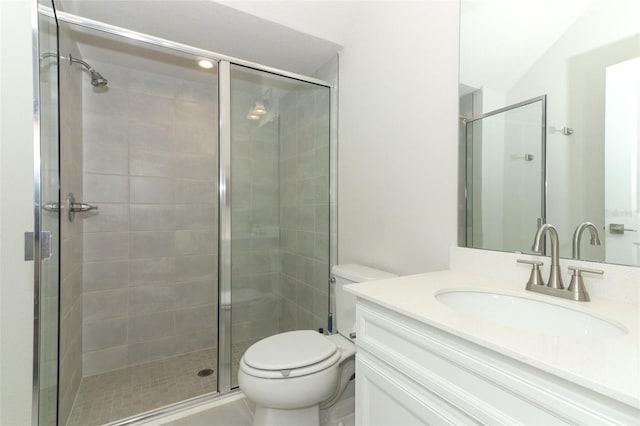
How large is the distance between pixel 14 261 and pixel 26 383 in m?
0.37

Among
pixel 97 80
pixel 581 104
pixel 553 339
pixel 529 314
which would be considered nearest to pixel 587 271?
pixel 529 314

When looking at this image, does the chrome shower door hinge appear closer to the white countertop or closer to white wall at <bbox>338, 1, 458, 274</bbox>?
the white countertop

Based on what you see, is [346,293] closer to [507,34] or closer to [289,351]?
[289,351]

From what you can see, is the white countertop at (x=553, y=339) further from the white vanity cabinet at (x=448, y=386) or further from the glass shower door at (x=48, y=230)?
the glass shower door at (x=48, y=230)

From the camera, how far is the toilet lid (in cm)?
122

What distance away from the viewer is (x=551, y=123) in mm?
980

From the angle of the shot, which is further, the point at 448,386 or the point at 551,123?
the point at 551,123

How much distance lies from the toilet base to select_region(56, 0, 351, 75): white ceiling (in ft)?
6.35

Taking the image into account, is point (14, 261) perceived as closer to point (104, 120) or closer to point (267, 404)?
point (267, 404)

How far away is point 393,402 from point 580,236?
2.43 ft

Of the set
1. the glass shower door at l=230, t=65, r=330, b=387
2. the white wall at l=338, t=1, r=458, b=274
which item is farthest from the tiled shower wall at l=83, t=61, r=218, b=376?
the white wall at l=338, t=1, r=458, b=274

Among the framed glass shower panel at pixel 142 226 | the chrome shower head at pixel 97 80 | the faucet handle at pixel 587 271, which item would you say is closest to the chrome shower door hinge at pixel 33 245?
the framed glass shower panel at pixel 142 226

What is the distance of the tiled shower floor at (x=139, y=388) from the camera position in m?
1.62

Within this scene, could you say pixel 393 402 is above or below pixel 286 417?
above
